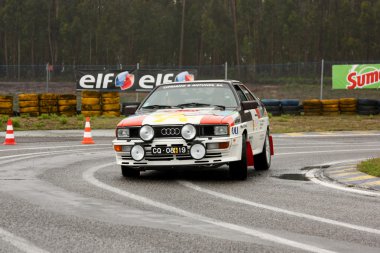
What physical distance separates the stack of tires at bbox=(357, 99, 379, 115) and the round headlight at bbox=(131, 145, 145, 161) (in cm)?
2265

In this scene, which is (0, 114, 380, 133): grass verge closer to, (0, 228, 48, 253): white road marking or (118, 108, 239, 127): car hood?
(118, 108, 239, 127): car hood

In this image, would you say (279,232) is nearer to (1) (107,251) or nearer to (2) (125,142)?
(1) (107,251)

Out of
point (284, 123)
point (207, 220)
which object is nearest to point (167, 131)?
point (207, 220)

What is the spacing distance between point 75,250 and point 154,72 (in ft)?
89.7

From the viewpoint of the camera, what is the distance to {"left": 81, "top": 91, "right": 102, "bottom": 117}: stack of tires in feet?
102

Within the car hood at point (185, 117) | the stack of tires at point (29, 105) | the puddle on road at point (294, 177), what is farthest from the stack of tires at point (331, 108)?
the car hood at point (185, 117)

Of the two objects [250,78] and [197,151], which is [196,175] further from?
[250,78]

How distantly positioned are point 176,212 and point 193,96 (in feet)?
13.9

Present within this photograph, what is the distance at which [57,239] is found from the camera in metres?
6.43

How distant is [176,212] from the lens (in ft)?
26.2

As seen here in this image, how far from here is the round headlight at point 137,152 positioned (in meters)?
10.7

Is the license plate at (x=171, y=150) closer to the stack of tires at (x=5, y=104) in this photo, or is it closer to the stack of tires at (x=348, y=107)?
the stack of tires at (x=5, y=104)

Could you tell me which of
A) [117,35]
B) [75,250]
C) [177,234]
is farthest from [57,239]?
[117,35]

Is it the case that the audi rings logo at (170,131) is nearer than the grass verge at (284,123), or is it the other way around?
the audi rings logo at (170,131)
